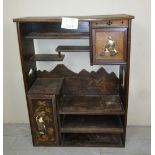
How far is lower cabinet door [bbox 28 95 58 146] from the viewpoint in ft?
6.30

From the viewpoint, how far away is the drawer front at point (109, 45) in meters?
1.70

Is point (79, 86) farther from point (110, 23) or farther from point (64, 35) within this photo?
point (110, 23)

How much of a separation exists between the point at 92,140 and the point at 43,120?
54 cm

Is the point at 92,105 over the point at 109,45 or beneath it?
beneath

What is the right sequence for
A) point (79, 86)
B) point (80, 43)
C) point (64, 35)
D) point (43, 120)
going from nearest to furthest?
1. point (64, 35)
2. point (43, 120)
3. point (80, 43)
4. point (79, 86)

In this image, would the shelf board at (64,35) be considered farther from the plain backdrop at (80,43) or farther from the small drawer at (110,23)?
the plain backdrop at (80,43)

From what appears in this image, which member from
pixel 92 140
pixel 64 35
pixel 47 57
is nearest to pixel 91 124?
pixel 92 140

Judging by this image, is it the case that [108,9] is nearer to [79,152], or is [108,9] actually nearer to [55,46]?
[55,46]

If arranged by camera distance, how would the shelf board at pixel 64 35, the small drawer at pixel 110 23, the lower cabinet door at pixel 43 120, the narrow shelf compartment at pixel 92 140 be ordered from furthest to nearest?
1. the narrow shelf compartment at pixel 92 140
2. the lower cabinet door at pixel 43 120
3. the shelf board at pixel 64 35
4. the small drawer at pixel 110 23

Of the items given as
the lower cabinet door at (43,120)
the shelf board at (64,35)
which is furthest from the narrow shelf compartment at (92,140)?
the shelf board at (64,35)

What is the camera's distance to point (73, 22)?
169cm

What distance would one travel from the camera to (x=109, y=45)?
1.73 m

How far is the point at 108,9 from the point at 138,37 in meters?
0.39

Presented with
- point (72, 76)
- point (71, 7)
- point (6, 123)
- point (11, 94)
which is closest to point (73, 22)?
point (71, 7)
